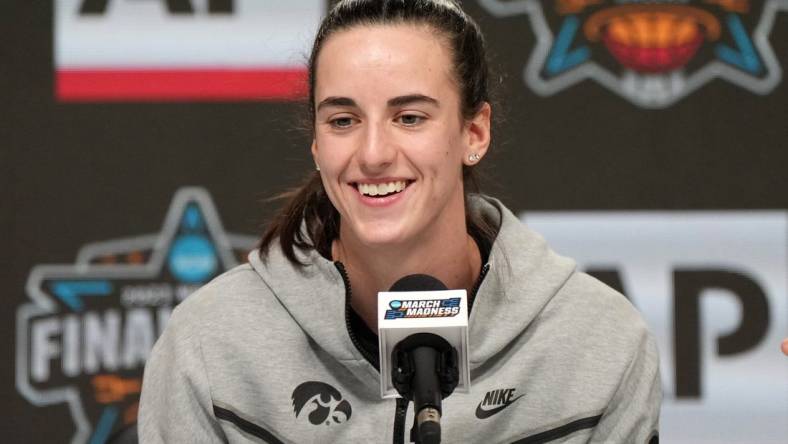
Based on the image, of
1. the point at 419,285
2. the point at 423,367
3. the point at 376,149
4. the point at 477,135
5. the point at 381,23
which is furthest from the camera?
the point at 477,135

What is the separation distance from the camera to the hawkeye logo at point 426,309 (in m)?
1.21

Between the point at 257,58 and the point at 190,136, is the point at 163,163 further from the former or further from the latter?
the point at 257,58

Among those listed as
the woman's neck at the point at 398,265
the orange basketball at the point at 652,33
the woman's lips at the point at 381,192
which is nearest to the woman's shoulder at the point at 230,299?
the woman's neck at the point at 398,265

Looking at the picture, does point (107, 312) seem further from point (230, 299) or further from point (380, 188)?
point (380, 188)

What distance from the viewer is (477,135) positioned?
180cm

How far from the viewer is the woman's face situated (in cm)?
161

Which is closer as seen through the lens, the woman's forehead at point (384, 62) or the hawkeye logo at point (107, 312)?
the woman's forehead at point (384, 62)

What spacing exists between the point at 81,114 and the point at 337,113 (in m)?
1.32

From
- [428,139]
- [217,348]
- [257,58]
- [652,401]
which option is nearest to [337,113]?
[428,139]

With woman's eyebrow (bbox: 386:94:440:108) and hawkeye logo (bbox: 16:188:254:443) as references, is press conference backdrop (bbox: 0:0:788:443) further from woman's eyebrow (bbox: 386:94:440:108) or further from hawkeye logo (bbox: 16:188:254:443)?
woman's eyebrow (bbox: 386:94:440:108)

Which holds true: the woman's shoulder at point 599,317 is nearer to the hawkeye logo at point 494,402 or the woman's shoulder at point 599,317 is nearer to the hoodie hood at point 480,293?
the hoodie hood at point 480,293

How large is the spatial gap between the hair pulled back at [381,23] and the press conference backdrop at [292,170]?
2.91 feet

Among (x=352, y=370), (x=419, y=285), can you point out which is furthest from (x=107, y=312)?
(x=419, y=285)

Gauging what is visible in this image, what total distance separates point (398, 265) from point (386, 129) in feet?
0.82
